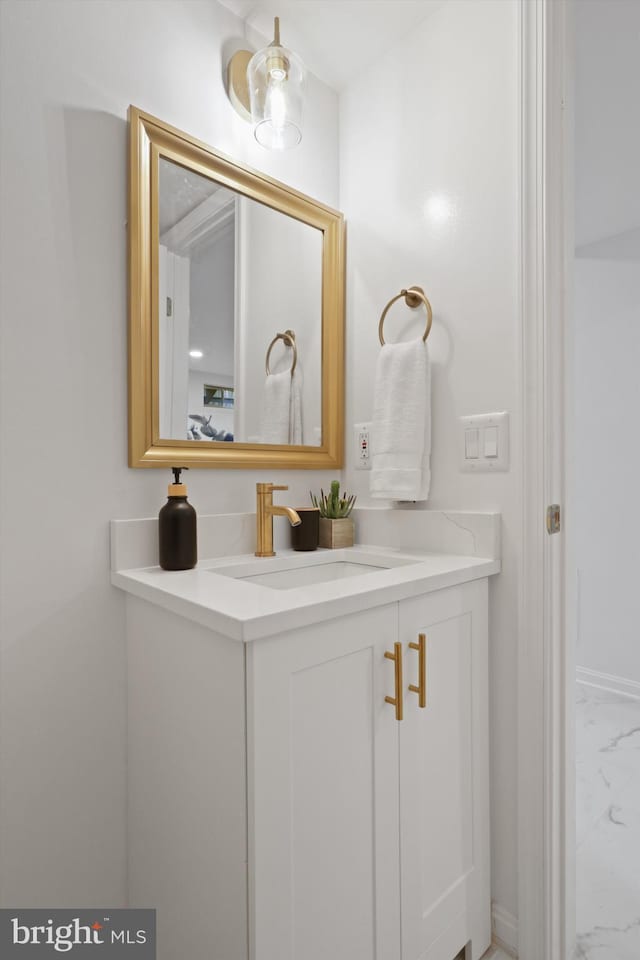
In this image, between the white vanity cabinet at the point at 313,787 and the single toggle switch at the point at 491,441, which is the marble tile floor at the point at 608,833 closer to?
the white vanity cabinet at the point at 313,787

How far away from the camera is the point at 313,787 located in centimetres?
82

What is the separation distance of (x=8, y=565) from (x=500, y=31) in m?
1.61

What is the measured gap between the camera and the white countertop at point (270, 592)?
0.76 metres

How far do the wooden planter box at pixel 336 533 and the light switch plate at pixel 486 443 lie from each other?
14.6 inches

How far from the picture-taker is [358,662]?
0.90m

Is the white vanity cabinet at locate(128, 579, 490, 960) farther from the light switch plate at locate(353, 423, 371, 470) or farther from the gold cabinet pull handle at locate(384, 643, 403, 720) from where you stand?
the light switch plate at locate(353, 423, 371, 470)

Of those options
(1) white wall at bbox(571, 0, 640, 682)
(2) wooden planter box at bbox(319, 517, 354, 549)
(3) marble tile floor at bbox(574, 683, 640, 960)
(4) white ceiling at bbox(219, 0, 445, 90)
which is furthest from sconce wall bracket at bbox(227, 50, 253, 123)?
(3) marble tile floor at bbox(574, 683, 640, 960)

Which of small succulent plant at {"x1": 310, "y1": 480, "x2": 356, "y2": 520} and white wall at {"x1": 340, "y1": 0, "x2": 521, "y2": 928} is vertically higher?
white wall at {"x1": 340, "y1": 0, "x2": 521, "y2": 928}

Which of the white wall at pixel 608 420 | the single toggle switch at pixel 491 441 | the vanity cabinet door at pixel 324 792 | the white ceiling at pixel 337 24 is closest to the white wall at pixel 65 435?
the white ceiling at pixel 337 24

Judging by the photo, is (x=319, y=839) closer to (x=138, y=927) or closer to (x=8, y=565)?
(x=138, y=927)

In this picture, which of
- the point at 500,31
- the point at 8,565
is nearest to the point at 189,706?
the point at 8,565

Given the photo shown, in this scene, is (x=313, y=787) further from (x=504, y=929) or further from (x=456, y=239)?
(x=456, y=239)

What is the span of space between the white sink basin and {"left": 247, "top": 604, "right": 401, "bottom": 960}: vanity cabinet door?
0.33m

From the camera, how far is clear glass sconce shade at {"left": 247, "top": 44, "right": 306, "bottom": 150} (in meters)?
1.28
